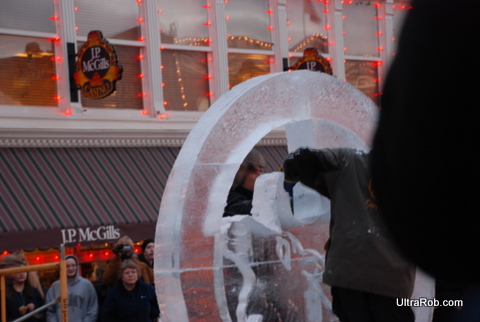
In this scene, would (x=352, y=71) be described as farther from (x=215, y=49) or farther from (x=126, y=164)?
(x=126, y=164)

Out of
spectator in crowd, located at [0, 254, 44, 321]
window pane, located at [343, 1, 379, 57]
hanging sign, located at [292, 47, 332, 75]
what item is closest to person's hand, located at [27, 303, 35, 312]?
spectator in crowd, located at [0, 254, 44, 321]

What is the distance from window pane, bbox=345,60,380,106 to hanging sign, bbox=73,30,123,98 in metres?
5.77

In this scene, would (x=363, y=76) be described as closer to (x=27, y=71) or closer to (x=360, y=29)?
(x=360, y=29)

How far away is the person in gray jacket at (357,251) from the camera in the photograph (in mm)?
3832

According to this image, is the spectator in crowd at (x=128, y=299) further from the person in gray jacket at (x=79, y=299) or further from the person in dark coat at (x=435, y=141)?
the person in dark coat at (x=435, y=141)

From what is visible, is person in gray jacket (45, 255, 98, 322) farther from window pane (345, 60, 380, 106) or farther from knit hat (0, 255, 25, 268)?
window pane (345, 60, 380, 106)

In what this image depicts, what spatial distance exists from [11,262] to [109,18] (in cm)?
599

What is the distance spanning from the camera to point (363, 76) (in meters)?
15.5

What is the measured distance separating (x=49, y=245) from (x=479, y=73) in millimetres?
9607

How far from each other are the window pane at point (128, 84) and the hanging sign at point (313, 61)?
2.81 metres

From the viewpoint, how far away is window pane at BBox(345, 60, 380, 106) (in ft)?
50.2

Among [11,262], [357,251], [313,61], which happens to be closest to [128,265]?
[11,262]

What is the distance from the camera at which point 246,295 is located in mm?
4539

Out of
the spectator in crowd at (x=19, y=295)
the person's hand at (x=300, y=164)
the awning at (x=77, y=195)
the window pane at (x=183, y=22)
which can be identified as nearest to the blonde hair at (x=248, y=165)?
the person's hand at (x=300, y=164)
